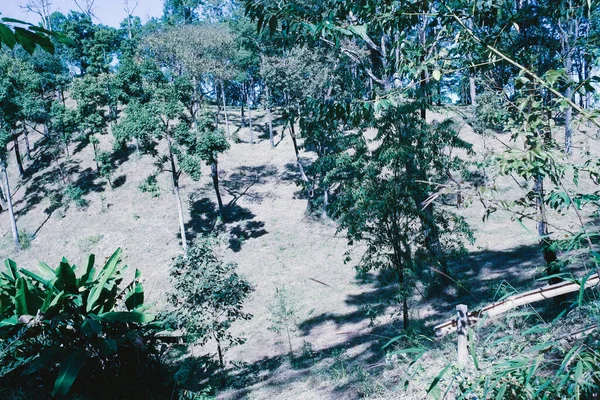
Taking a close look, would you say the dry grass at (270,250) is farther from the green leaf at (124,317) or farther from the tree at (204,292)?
the green leaf at (124,317)

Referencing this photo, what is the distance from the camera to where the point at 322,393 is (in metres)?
5.59

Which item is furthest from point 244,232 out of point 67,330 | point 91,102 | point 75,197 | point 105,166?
point 67,330

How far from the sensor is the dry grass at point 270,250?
31.6ft

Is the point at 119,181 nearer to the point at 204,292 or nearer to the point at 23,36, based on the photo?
the point at 204,292

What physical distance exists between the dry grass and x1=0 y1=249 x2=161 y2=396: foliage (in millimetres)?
2773

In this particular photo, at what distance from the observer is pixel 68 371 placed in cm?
409

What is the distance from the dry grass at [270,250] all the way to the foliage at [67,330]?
277cm

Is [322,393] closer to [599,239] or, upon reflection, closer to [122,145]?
[599,239]

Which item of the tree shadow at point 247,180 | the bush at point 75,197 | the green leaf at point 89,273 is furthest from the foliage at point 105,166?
the green leaf at point 89,273

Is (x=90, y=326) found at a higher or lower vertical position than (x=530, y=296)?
lower

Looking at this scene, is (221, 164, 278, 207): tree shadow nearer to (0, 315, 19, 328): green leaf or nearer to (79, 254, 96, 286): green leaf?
(79, 254, 96, 286): green leaf

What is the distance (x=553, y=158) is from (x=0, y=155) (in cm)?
3280

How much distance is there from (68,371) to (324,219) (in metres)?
21.6

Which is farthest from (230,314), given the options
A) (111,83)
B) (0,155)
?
(111,83)
